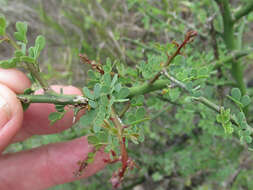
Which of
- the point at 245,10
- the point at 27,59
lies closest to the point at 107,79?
the point at 27,59

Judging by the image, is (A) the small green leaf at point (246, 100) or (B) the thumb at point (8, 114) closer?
(A) the small green leaf at point (246, 100)

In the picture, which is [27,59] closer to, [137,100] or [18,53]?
[18,53]

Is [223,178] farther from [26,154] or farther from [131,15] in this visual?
[131,15]

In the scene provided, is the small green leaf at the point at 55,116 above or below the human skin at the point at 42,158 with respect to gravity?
above

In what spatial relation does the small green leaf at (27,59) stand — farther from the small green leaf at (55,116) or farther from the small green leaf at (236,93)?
the small green leaf at (236,93)

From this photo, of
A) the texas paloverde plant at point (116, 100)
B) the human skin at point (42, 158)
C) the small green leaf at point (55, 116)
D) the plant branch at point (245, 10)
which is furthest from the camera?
the human skin at point (42, 158)

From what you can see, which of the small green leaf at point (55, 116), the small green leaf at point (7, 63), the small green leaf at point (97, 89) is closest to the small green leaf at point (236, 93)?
the small green leaf at point (97, 89)

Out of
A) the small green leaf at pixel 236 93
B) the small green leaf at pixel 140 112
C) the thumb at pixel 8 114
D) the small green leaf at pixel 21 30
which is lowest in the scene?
the thumb at pixel 8 114

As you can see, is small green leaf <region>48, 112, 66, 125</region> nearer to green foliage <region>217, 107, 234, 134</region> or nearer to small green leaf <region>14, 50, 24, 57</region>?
small green leaf <region>14, 50, 24, 57</region>
